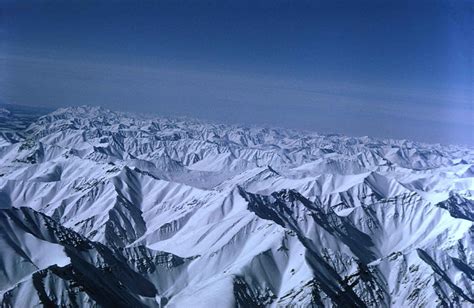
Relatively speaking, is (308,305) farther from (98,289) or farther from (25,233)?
(25,233)

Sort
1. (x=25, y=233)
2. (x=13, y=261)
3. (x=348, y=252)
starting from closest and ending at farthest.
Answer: (x=13, y=261)
(x=25, y=233)
(x=348, y=252)

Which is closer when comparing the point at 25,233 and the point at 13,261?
the point at 13,261

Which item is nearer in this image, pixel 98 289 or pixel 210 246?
pixel 98 289

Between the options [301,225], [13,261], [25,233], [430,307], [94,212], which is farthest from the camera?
[94,212]

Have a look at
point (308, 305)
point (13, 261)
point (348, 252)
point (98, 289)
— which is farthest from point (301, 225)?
point (13, 261)

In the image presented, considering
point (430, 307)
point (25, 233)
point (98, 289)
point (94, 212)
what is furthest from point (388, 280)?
point (94, 212)

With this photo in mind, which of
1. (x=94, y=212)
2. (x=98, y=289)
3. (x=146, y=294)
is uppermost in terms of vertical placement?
(x=98, y=289)

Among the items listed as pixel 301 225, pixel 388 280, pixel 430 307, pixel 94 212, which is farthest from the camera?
pixel 94 212

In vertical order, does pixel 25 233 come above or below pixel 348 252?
above

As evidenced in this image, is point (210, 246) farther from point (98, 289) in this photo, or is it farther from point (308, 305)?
point (98, 289)
